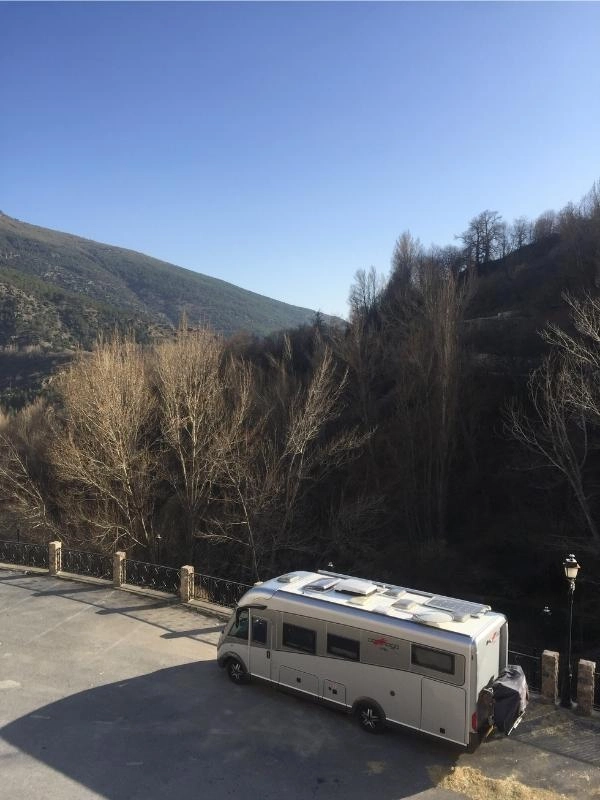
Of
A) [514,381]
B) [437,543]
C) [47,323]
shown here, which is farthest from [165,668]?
[47,323]

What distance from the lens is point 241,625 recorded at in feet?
35.6

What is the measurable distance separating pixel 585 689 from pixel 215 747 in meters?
6.24

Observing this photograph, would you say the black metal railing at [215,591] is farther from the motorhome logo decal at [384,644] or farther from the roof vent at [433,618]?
the roof vent at [433,618]

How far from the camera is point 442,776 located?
838 centimetres

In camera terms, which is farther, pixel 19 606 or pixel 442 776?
pixel 19 606

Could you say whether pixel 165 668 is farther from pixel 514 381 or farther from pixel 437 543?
pixel 514 381

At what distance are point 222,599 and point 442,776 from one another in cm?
927

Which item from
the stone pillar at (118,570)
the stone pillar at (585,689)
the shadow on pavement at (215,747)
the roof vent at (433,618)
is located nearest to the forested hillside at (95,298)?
the stone pillar at (118,570)

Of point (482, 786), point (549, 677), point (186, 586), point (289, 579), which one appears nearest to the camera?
point (482, 786)

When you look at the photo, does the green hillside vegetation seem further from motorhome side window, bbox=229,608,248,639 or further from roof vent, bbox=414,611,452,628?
roof vent, bbox=414,611,452,628

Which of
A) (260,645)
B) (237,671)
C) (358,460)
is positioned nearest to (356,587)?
(260,645)

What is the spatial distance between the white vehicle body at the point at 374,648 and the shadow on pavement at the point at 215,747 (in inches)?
17.1

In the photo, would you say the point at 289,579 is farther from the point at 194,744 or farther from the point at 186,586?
the point at 186,586

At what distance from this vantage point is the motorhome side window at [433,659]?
27.8 ft
